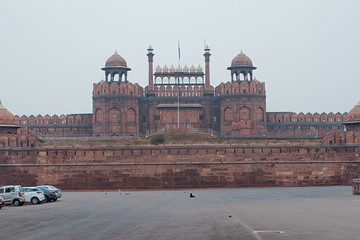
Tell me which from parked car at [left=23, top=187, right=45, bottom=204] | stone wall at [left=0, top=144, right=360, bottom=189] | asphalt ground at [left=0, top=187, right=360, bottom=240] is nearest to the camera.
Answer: asphalt ground at [left=0, top=187, right=360, bottom=240]

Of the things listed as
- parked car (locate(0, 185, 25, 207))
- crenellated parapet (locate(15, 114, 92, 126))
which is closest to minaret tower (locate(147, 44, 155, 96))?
crenellated parapet (locate(15, 114, 92, 126))

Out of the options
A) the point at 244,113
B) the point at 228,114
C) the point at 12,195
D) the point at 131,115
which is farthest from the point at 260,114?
the point at 12,195

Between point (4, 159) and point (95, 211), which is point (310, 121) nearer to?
point (4, 159)

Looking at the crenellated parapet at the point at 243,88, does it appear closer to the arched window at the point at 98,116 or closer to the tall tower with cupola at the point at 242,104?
the tall tower with cupola at the point at 242,104

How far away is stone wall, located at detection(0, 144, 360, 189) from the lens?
55.8m

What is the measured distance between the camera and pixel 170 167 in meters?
56.2

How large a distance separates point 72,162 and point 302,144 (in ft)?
77.4

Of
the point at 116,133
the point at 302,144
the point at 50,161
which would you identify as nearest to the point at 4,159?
the point at 50,161

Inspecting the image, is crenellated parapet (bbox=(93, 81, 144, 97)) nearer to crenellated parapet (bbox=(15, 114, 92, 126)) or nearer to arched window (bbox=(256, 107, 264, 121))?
crenellated parapet (bbox=(15, 114, 92, 126))

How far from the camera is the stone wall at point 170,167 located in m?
55.8

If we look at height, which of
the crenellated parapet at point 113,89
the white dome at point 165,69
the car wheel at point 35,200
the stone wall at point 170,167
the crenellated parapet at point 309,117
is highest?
the white dome at point 165,69

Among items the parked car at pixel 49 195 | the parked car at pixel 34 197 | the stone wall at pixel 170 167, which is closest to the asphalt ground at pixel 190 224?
the parked car at pixel 34 197

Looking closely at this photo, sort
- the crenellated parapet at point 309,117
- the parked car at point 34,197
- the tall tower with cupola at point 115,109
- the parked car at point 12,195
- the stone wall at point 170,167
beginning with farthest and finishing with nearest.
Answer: the crenellated parapet at point 309,117 → the tall tower with cupola at point 115,109 → the stone wall at point 170,167 → the parked car at point 34,197 → the parked car at point 12,195

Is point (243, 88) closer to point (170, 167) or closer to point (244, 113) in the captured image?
point (244, 113)
